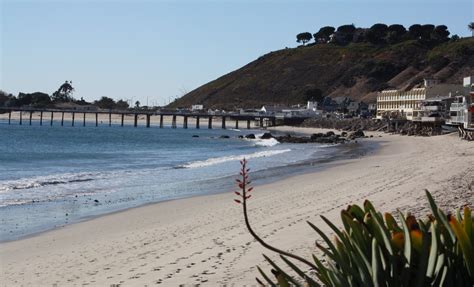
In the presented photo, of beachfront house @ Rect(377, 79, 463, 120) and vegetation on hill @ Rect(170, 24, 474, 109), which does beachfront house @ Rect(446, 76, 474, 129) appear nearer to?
beachfront house @ Rect(377, 79, 463, 120)

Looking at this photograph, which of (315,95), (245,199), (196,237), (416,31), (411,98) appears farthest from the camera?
(416,31)

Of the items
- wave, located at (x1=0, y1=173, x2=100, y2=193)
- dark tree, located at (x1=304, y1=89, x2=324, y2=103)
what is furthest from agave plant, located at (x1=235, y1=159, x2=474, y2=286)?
dark tree, located at (x1=304, y1=89, x2=324, y2=103)

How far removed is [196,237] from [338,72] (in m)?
164

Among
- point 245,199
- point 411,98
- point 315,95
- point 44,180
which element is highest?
point 315,95

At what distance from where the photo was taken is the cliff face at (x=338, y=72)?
151 meters

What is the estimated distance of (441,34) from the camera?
181125mm

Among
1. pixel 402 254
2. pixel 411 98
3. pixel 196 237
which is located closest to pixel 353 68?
pixel 411 98

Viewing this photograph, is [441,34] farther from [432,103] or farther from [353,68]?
[432,103]

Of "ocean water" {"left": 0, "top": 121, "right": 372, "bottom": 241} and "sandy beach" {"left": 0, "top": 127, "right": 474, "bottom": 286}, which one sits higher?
"sandy beach" {"left": 0, "top": 127, "right": 474, "bottom": 286}

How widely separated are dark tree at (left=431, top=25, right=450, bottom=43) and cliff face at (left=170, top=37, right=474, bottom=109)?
7.35 meters

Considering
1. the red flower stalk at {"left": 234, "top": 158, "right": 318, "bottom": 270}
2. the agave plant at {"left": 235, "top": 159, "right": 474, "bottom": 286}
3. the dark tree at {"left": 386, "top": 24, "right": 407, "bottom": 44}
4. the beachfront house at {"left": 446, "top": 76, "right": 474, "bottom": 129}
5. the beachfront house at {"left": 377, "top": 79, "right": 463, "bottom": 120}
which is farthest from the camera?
the dark tree at {"left": 386, "top": 24, "right": 407, "bottom": 44}

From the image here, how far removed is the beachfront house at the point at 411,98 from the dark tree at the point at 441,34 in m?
76.9

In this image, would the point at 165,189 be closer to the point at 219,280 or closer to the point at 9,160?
the point at 219,280

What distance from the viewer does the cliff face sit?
151m
